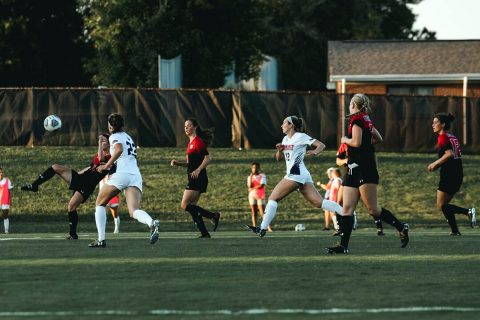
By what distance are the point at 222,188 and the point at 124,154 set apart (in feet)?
49.5

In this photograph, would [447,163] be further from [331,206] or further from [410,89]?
[410,89]

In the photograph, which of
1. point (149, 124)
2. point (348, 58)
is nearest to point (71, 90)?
point (149, 124)

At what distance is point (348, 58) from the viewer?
47.3m

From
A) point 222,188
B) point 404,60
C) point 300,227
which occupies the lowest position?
point 300,227

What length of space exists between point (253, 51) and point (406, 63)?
6.16 metres

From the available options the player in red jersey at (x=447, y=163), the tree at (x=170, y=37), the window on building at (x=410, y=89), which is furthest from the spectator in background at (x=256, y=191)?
the window on building at (x=410, y=89)

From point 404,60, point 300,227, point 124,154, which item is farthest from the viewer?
point 404,60

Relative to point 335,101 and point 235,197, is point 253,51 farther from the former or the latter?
point 235,197

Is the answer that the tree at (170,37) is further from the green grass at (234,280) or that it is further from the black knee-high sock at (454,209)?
the green grass at (234,280)

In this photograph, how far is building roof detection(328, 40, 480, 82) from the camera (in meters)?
45.5

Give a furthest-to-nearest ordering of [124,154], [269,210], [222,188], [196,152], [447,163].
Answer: [222,188]
[447,163]
[196,152]
[269,210]
[124,154]

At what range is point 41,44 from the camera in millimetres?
49750

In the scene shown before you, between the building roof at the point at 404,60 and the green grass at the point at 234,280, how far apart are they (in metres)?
30.1

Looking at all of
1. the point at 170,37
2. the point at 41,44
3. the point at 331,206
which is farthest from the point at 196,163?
the point at 41,44
